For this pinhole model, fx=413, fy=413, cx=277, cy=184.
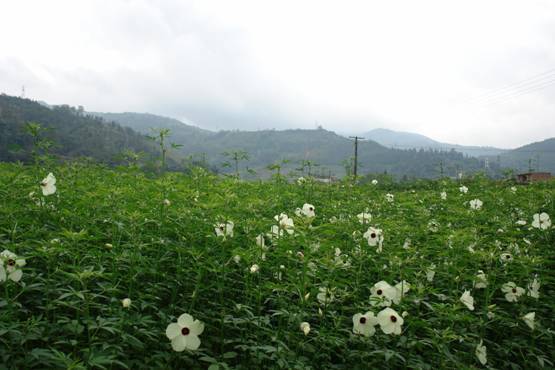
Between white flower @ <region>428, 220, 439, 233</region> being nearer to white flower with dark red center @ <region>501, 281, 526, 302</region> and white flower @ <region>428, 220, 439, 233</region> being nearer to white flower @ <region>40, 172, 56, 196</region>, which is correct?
white flower with dark red center @ <region>501, 281, 526, 302</region>

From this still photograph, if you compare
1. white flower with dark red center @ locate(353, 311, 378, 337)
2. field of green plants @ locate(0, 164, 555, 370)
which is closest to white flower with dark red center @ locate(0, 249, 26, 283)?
field of green plants @ locate(0, 164, 555, 370)

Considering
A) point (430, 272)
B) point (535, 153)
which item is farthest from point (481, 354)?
point (535, 153)

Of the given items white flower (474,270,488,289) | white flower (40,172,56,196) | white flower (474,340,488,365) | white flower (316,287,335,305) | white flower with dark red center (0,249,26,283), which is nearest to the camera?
white flower with dark red center (0,249,26,283)

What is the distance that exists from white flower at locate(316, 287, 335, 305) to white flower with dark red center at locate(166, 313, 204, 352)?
2.92 feet

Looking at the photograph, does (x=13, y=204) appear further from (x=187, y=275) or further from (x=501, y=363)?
(x=501, y=363)

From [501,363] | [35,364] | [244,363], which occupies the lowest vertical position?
[501,363]

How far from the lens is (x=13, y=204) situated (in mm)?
3459

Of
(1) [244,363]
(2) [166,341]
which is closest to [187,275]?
(2) [166,341]

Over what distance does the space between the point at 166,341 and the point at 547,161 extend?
182437mm

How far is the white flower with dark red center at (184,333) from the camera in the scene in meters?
2.35

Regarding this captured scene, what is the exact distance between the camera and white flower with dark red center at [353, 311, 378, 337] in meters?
2.76

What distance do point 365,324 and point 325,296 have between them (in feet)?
1.05

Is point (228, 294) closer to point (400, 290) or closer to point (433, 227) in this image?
point (400, 290)

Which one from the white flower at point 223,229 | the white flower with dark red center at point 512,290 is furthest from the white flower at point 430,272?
the white flower at point 223,229
